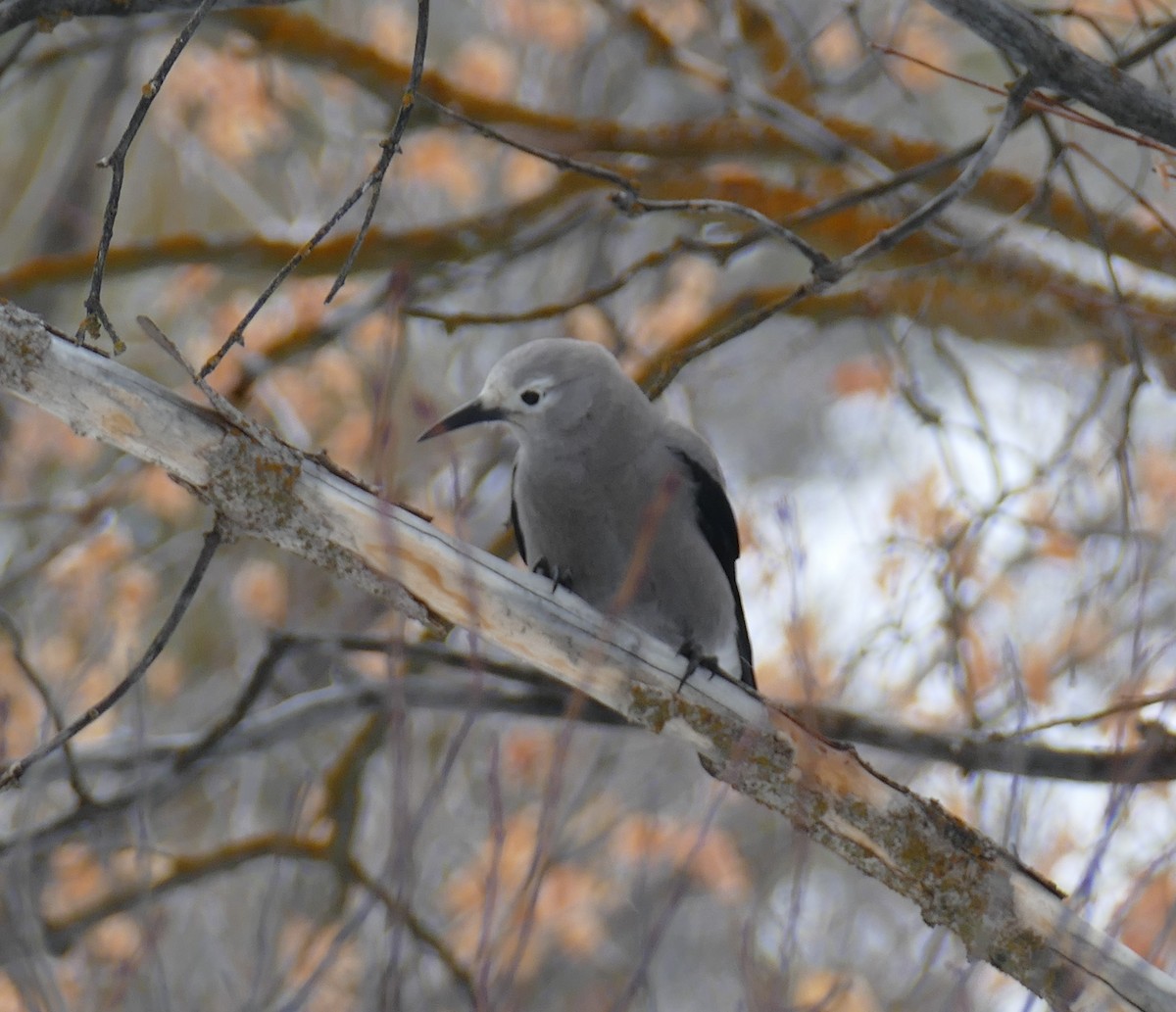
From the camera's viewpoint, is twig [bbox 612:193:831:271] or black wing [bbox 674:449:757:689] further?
black wing [bbox 674:449:757:689]

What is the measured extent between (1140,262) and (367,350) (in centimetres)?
515

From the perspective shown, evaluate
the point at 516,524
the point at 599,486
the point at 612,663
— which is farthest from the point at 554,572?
the point at 612,663

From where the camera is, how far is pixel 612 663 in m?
2.89

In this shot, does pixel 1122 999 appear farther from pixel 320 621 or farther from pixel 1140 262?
pixel 320 621

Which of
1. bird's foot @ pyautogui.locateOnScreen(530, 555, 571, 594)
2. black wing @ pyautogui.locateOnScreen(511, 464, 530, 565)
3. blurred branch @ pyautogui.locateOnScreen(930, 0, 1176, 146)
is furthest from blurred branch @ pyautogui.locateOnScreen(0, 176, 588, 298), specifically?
blurred branch @ pyautogui.locateOnScreen(930, 0, 1176, 146)

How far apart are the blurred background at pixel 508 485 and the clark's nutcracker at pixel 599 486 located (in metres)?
0.28

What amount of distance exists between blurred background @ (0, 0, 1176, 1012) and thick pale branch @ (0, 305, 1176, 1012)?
192mm

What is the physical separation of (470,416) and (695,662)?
1.24m

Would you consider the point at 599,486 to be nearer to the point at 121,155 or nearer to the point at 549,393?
the point at 549,393

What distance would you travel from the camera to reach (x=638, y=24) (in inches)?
194

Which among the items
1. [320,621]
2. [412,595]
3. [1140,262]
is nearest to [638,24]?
[1140,262]

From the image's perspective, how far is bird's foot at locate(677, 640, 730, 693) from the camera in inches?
117

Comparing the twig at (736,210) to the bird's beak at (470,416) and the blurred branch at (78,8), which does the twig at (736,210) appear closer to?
the blurred branch at (78,8)

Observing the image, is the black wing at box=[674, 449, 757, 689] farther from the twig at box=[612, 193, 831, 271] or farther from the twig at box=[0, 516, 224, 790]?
the twig at box=[0, 516, 224, 790]
